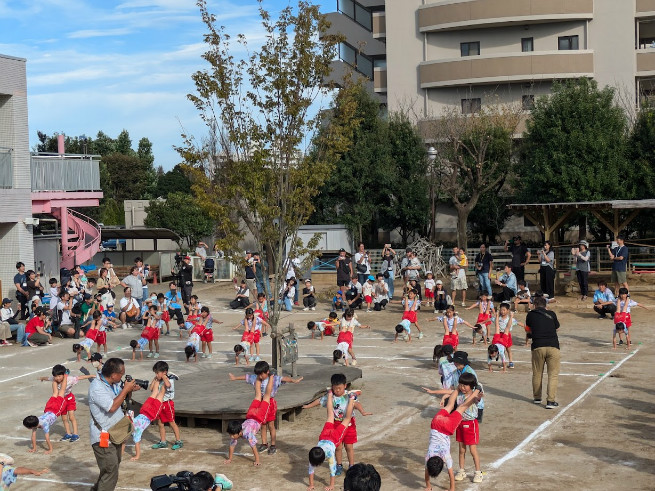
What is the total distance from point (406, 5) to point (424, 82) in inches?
180

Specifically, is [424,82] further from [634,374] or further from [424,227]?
[634,374]

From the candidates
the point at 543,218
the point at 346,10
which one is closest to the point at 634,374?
the point at 543,218

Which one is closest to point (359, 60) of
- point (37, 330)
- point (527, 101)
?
point (527, 101)

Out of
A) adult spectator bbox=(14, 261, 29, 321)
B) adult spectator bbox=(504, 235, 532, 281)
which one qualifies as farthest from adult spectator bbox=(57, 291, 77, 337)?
adult spectator bbox=(504, 235, 532, 281)

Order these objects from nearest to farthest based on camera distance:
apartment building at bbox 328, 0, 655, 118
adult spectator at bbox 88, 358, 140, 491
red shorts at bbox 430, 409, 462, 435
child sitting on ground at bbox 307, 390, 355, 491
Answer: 1. adult spectator at bbox 88, 358, 140, 491
2. red shorts at bbox 430, 409, 462, 435
3. child sitting on ground at bbox 307, 390, 355, 491
4. apartment building at bbox 328, 0, 655, 118

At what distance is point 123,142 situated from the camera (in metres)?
72.3

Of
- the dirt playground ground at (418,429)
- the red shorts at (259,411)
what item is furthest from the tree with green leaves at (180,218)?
the red shorts at (259,411)

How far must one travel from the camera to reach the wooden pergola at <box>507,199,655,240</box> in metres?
27.7

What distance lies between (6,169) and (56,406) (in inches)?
665

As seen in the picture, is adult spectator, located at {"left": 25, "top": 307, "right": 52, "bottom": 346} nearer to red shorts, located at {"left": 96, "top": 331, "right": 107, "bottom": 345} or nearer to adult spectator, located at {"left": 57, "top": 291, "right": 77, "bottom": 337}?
adult spectator, located at {"left": 57, "top": 291, "right": 77, "bottom": 337}

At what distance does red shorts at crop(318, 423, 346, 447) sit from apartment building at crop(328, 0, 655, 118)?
3573 cm

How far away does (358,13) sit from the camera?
52375 millimetres

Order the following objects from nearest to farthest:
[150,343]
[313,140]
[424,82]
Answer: [313,140], [150,343], [424,82]

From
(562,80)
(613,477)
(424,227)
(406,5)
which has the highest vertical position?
(406,5)
